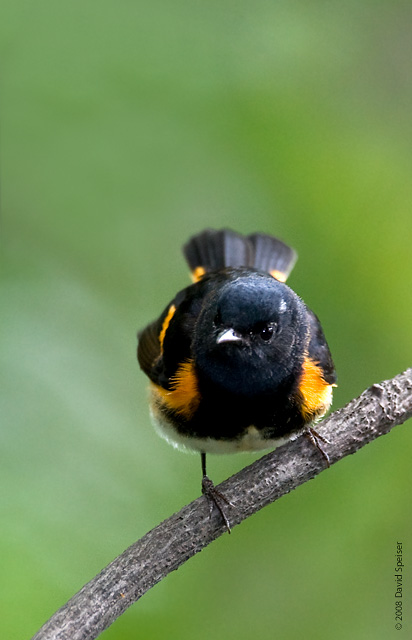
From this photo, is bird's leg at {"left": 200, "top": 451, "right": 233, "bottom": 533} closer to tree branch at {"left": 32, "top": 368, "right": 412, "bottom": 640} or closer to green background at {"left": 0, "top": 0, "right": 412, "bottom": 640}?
tree branch at {"left": 32, "top": 368, "right": 412, "bottom": 640}

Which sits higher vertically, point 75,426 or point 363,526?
point 75,426

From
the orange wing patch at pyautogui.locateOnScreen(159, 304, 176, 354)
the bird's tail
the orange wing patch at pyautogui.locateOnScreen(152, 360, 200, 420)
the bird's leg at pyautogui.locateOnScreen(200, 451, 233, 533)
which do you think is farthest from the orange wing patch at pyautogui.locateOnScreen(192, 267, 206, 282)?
the bird's leg at pyautogui.locateOnScreen(200, 451, 233, 533)

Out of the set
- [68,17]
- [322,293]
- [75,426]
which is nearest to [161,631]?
[75,426]

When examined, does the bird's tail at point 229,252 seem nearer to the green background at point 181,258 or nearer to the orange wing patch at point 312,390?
the green background at point 181,258

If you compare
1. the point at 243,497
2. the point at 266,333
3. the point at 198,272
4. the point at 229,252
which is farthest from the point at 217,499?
the point at 229,252

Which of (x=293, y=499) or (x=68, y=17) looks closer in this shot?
(x=293, y=499)

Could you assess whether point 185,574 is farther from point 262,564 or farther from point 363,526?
point 363,526

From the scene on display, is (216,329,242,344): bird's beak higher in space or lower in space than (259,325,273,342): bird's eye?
higher

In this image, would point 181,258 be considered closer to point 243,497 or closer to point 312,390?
point 312,390
